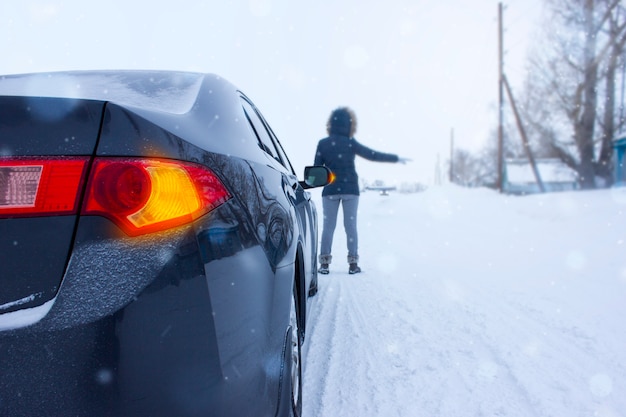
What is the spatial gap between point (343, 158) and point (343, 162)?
0.05m

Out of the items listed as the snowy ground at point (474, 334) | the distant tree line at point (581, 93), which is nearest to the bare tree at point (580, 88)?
the distant tree line at point (581, 93)

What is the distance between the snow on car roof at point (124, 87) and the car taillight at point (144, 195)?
0.19m

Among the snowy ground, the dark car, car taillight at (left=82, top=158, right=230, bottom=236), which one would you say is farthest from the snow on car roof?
the snowy ground

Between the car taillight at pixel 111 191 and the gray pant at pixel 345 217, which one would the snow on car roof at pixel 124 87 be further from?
the gray pant at pixel 345 217

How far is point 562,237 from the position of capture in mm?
7664

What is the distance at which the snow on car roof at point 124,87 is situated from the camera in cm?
116

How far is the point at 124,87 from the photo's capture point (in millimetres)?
1448

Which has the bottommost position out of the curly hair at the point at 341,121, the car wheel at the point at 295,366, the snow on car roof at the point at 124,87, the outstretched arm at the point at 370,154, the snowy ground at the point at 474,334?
the snowy ground at the point at 474,334

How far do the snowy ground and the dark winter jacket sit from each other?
1086 mm

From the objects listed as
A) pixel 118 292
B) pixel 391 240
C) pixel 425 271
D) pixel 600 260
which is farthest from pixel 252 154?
pixel 391 240

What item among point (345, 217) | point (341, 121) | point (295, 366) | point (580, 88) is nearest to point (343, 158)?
point (341, 121)

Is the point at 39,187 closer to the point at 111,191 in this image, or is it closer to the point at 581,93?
the point at 111,191

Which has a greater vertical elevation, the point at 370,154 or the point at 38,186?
the point at 370,154

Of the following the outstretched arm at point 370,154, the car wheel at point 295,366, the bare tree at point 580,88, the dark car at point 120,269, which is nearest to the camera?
the dark car at point 120,269
